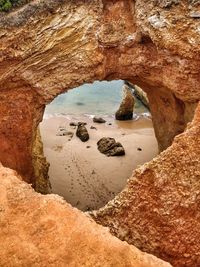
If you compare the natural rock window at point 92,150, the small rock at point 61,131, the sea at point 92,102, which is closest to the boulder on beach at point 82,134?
the natural rock window at point 92,150

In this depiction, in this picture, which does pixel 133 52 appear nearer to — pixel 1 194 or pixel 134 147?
pixel 1 194

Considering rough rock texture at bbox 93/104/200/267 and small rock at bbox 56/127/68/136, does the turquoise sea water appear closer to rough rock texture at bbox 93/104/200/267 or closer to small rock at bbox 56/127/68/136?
small rock at bbox 56/127/68/136

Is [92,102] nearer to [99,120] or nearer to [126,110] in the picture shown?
[126,110]

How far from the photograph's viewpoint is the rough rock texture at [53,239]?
4043 millimetres

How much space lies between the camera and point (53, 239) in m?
4.20

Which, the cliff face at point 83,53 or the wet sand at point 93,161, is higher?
the cliff face at point 83,53

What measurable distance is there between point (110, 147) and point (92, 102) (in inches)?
509

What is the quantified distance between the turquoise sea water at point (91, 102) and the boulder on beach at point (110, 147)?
745 centimetres

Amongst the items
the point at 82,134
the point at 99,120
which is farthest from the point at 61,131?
the point at 99,120

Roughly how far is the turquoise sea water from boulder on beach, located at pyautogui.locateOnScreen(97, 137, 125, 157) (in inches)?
293

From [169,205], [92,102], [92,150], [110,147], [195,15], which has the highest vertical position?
[195,15]

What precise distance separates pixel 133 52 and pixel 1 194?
632 centimetres

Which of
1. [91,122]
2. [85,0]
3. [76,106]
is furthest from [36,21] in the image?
[76,106]

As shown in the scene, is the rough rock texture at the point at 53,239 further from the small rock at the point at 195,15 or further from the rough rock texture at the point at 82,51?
the small rock at the point at 195,15
